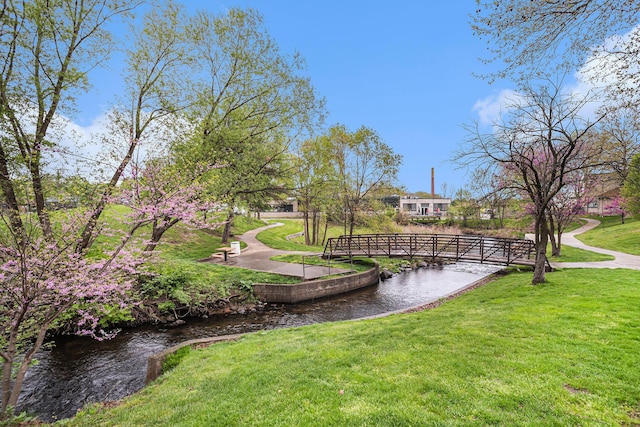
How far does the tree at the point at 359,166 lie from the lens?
22344 mm

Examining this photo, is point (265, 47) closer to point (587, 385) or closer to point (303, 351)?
point (303, 351)

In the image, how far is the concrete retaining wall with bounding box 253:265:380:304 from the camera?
12.6 meters

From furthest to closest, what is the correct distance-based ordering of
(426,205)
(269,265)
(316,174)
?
(426,205) → (316,174) → (269,265)

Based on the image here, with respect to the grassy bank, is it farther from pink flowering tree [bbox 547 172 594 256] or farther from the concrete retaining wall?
pink flowering tree [bbox 547 172 594 256]

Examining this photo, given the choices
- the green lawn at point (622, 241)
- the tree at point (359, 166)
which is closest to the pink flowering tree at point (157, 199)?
the tree at point (359, 166)

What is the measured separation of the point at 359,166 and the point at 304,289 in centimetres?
1290

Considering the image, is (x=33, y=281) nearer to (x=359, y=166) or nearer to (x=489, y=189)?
(x=489, y=189)

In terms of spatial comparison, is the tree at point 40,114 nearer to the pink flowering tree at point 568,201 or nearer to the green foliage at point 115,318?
the green foliage at point 115,318

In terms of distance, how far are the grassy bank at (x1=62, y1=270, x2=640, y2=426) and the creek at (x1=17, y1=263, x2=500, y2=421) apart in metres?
1.76

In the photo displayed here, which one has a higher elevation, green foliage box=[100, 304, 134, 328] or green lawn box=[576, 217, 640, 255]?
green lawn box=[576, 217, 640, 255]

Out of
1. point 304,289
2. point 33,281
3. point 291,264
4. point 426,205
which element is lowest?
point 304,289

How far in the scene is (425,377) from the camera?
388 cm

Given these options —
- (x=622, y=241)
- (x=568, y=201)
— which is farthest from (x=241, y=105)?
(x=622, y=241)

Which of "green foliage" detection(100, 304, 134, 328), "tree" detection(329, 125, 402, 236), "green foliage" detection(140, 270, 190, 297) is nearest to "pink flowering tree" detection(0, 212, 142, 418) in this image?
"green foliage" detection(100, 304, 134, 328)
